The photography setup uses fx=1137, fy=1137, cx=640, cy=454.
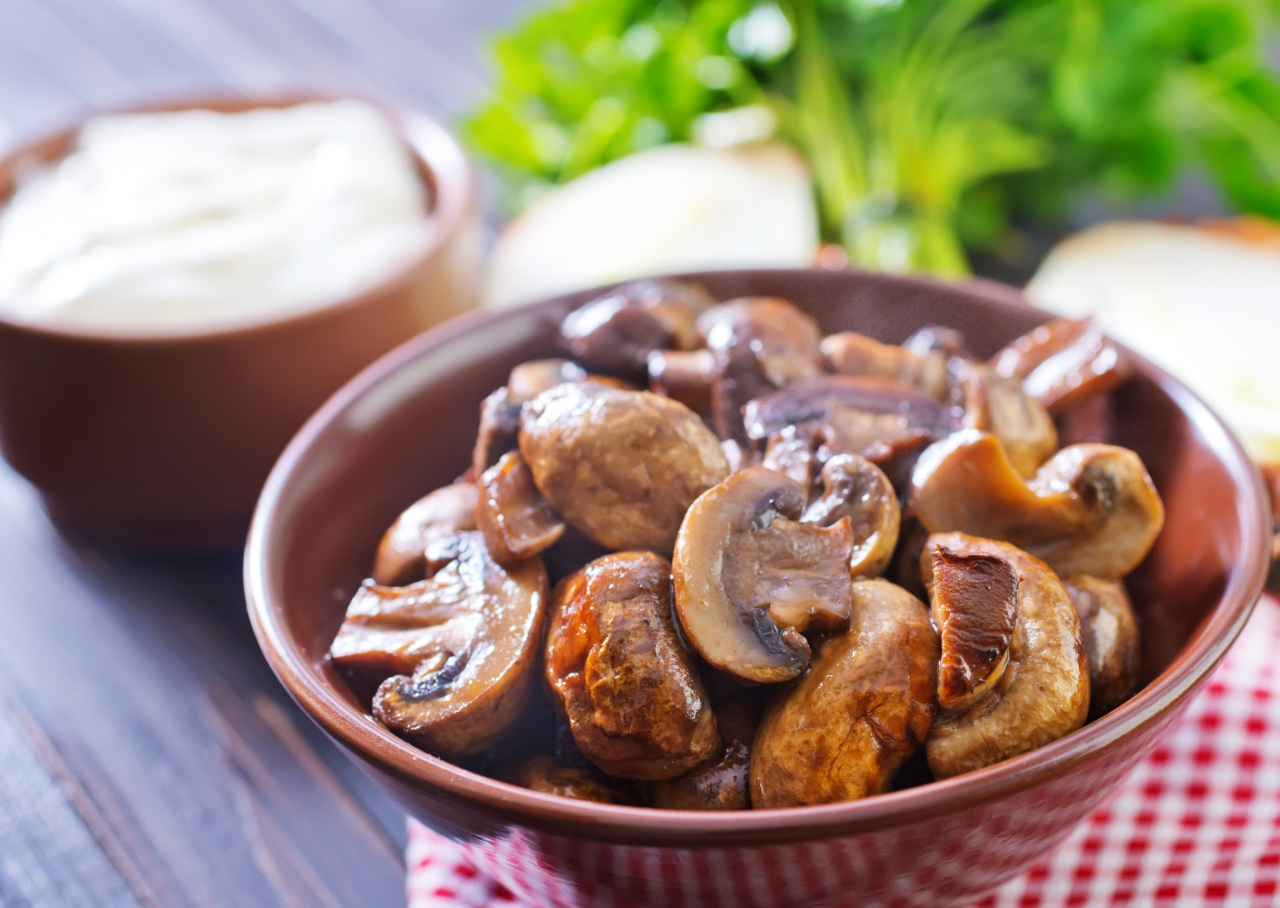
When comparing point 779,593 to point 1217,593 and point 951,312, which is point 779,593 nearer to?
point 1217,593

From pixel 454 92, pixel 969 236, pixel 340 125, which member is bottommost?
pixel 969 236

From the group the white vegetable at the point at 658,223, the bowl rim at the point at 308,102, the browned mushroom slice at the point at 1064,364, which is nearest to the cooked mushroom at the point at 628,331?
the browned mushroom slice at the point at 1064,364

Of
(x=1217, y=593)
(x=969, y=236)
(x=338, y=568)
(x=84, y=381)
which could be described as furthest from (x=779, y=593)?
(x=969, y=236)

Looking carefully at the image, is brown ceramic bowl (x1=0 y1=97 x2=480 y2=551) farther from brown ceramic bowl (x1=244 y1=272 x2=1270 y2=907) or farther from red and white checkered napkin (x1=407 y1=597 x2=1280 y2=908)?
red and white checkered napkin (x1=407 y1=597 x2=1280 y2=908)

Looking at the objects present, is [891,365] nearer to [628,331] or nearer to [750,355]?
[750,355]

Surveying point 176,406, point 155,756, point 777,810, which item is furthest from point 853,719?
point 176,406

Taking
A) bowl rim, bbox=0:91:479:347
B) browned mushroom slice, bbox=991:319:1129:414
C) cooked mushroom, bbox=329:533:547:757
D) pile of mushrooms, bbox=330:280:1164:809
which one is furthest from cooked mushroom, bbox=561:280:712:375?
bowl rim, bbox=0:91:479:347

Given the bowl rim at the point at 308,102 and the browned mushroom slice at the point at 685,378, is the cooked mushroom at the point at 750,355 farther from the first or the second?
the bowl rim at the point at 308,102
